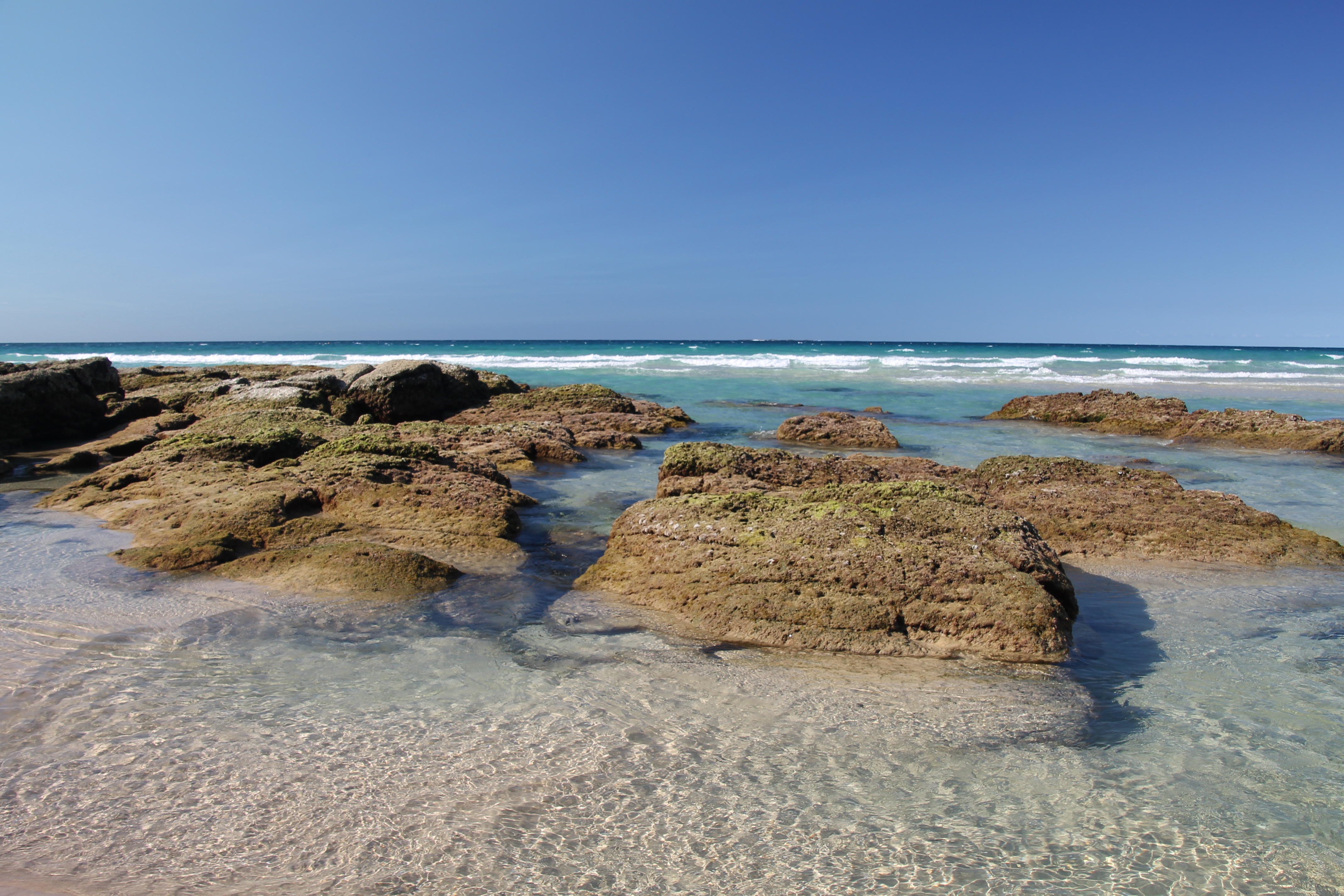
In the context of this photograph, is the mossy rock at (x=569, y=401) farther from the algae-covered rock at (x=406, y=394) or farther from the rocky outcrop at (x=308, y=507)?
the rocky outcrop at (x=308, y=507)

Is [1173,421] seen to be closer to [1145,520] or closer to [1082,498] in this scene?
[1082,498]

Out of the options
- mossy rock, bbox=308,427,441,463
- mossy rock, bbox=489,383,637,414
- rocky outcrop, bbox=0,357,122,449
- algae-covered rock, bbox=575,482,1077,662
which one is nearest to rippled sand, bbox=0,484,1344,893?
algae-covered rock, bbox=575,482,1077,662

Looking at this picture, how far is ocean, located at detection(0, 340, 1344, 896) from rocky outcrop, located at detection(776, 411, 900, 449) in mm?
7260

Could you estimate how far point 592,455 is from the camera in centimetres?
1111

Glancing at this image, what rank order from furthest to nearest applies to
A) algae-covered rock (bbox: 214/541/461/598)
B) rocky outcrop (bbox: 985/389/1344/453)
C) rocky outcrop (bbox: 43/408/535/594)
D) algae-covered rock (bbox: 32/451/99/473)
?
rocky outcrop (bbox: 985/389/1344/453) < algae-covered rock (bbox: 32/451/99/473) < rocky outcrop (bbox: 43/408/535/594) < algae-covered rock (bbox: 214/541/461/598)

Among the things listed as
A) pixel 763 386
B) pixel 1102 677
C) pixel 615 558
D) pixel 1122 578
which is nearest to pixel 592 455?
pixel 615 558

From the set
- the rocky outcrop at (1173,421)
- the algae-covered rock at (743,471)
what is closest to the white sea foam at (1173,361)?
the rocky outcrop at (1173,421)

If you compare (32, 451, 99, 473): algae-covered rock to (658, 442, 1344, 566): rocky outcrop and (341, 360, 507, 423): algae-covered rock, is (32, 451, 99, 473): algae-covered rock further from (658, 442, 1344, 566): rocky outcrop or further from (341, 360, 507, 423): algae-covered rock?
(658, 442, 1344, 566): rocky outcrop

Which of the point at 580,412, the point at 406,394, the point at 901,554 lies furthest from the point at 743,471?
the point at 406,394

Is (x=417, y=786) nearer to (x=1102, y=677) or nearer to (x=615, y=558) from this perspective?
(x=615, y=558)

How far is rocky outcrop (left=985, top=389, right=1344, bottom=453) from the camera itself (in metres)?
12.5

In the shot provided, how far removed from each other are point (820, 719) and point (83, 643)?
357 centimetres

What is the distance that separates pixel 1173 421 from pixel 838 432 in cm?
731

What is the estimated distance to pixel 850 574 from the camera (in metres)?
4.38
